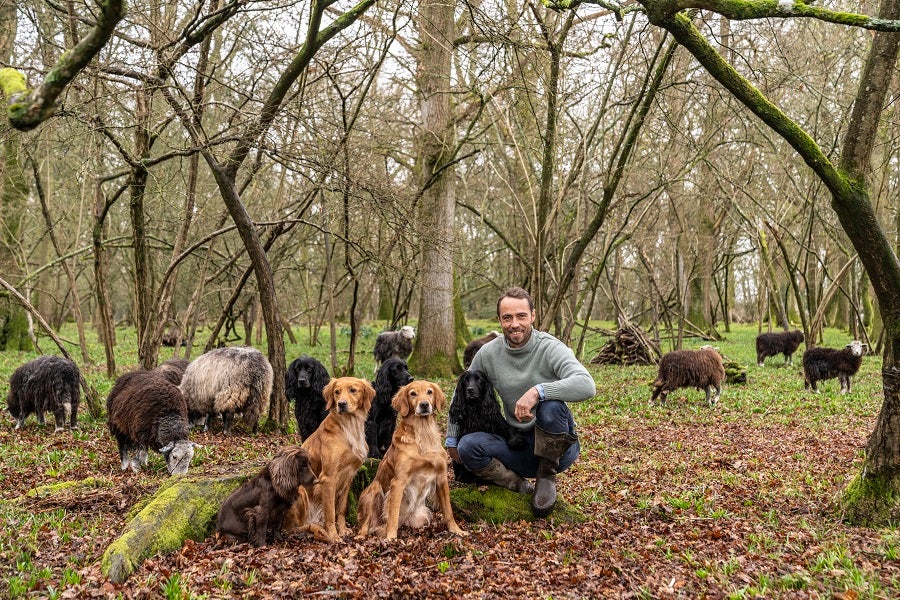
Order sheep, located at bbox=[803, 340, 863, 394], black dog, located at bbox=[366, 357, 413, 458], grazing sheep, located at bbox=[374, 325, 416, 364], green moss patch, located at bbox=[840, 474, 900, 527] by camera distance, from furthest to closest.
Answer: grazing sheep, located at bbox=[374, 325, 416, 364] → sheep, located at bbox=[803, 340, 863, 394] → black dog, located at bbox=[366, 357, 413, 458] → green moss patch, located at bbox=[840, 474, 900, 527]

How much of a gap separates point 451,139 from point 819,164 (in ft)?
35.3

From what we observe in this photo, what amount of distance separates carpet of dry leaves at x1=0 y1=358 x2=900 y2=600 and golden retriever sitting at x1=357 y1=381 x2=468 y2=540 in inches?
7.3

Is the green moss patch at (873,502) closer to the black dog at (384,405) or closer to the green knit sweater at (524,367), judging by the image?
the green knit sweater at (524,367)

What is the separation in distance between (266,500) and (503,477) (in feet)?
6.73

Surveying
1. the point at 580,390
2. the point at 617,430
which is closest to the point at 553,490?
the point at 580,390

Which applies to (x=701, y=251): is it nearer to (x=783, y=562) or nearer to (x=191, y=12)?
(x=191, y=12)

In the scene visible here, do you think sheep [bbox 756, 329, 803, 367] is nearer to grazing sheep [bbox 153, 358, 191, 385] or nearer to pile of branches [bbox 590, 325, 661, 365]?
pile of branches [bbox 590, 325, 661, 365]

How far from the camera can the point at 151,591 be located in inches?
156

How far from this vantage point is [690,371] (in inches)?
469

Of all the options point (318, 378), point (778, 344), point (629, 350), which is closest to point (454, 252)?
point (318, 378)

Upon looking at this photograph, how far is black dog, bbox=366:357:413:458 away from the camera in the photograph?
6.96 metres

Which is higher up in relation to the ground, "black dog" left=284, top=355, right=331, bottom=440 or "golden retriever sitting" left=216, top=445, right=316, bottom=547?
"black dog" left=284, top=355, right=331, bottom=440

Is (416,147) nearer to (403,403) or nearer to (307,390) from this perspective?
(307,390)

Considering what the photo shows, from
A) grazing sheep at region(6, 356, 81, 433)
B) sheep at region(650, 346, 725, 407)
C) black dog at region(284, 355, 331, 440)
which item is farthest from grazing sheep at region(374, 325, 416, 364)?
black dog at region(284, 355, 331, 440)
